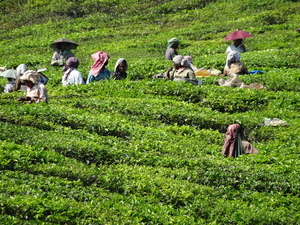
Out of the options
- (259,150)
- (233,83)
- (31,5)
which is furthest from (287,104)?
(31,5)

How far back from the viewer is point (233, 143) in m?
13.0

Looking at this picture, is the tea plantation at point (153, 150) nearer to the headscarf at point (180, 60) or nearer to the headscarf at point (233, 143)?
the headscarf at point (233, 143)

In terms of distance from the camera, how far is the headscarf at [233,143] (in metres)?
12.9

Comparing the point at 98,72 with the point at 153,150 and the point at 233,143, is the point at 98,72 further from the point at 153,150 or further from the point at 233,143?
the point at 233,143

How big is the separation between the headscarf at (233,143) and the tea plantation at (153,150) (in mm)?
276

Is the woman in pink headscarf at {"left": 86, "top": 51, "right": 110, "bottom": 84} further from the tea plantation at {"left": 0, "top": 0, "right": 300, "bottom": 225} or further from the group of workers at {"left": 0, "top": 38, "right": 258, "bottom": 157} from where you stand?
the tea plantation at {"left": 0, "top": 0, "right": 300, "bottom": 225}

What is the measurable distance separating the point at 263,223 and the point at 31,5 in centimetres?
3661

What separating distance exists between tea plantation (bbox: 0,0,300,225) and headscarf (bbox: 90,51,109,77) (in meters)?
0.72

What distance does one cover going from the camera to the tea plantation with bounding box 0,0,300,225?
9812 millimetres

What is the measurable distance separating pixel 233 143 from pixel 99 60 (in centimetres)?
796

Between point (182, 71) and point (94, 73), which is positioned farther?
point (94, 73)

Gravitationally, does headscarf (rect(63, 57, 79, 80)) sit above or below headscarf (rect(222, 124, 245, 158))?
above

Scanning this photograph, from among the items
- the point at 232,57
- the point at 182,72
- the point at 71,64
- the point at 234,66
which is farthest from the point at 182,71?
the point at 71,64

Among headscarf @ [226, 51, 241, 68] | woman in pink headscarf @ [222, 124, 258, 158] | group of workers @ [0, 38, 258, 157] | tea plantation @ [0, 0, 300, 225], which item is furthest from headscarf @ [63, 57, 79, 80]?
woman in pink headscarf @ [222, 124, 258, 158]
